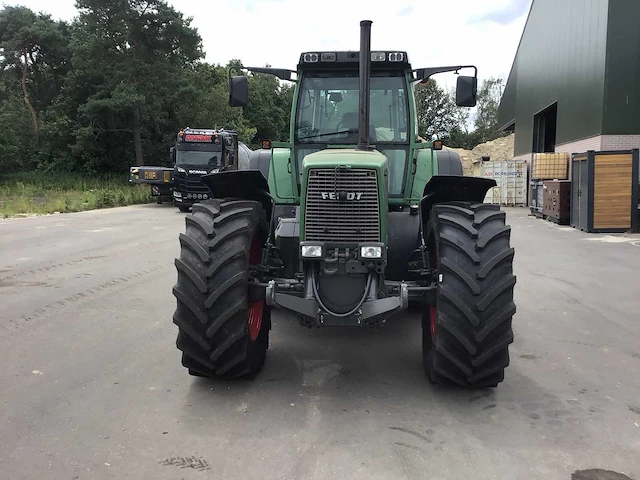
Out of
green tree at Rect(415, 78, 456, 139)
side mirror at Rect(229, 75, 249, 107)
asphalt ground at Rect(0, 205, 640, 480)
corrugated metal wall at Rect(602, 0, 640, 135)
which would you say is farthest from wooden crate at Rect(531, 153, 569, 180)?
green tree at Rect(415, 78, 456, 139)

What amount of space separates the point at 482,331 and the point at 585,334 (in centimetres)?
274

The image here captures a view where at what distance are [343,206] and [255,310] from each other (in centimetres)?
127

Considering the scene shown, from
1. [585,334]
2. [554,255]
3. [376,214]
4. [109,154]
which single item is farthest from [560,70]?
[109,154]

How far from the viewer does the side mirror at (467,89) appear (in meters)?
5.35

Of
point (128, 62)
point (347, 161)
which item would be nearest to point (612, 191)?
point (347, 161)

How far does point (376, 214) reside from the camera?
4.06 meters

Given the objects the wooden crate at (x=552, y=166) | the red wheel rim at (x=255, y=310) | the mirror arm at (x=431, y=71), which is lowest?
the red wheel rim at (x=255, y=310)

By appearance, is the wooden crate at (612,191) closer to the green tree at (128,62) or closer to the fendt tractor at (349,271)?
the fendt tractor at (349,271)

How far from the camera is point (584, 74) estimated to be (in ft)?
63.6

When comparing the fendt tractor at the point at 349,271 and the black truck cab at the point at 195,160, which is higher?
the black truck cab at the point at 195,160

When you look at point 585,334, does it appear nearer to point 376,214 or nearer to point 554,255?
point 376,214

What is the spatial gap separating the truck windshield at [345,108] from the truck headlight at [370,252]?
176cm

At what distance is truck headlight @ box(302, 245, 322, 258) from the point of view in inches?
157

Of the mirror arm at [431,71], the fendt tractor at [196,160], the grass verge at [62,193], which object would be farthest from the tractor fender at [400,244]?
the grass verge at [62,193]
